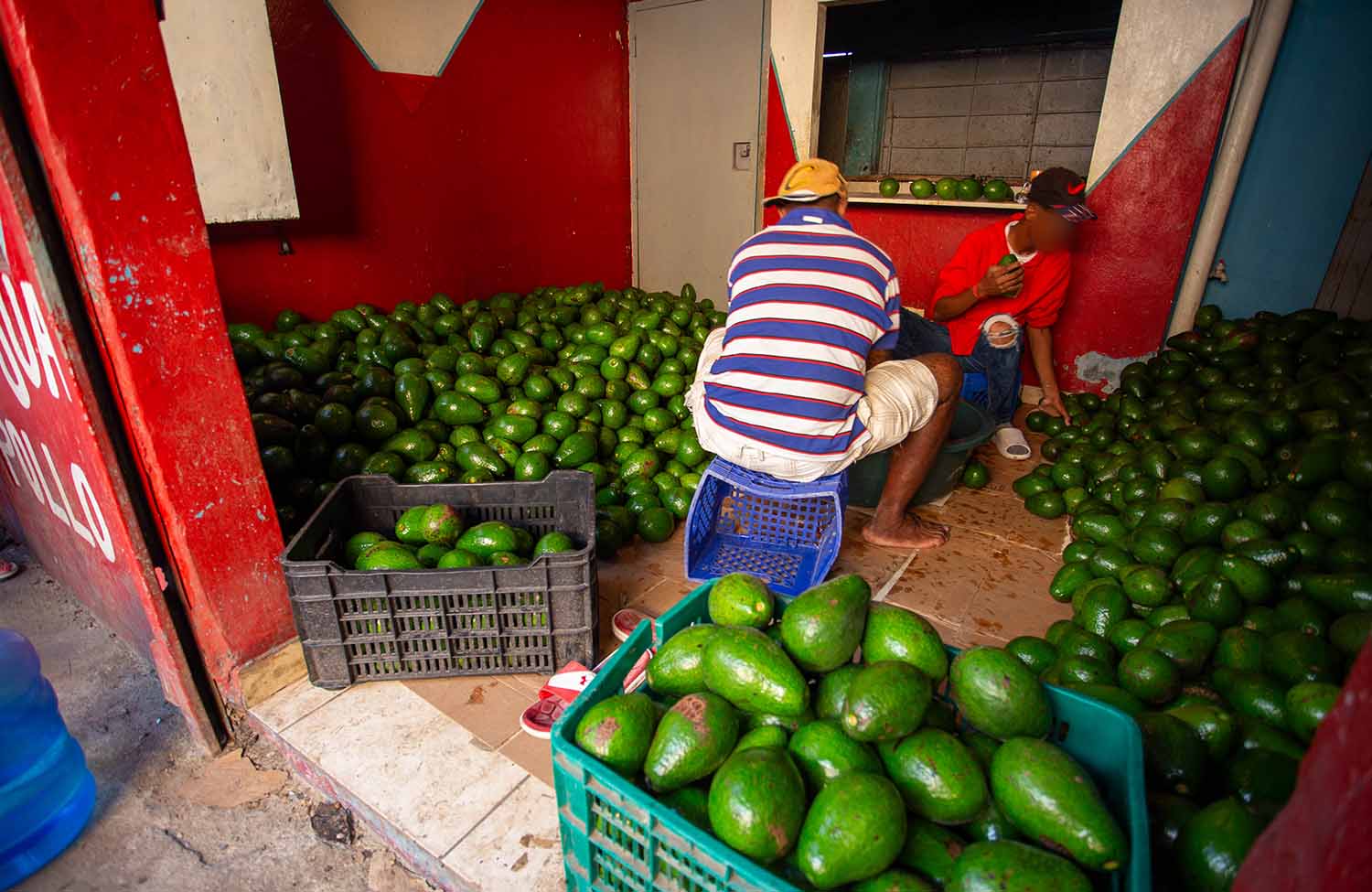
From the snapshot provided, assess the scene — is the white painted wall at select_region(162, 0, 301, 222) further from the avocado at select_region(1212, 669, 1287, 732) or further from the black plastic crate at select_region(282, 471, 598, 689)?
the avocado at select_region(1212, 669, 1287, 732)

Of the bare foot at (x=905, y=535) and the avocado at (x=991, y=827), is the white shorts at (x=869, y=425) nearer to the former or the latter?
the bare foot at (x=905, y=535)

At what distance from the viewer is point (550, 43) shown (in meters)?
6.14

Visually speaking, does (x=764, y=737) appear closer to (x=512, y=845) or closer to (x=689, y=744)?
(x=689, y=744)

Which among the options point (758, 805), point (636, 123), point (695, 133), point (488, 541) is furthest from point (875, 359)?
point (636, 123)

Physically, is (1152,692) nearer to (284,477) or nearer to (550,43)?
(284,477)

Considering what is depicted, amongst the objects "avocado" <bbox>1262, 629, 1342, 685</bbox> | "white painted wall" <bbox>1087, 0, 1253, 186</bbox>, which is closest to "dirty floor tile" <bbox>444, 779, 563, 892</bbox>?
"avocado" <bbox>1262, 629, 1342, 685</bbox>

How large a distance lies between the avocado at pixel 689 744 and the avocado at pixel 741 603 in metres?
0.25

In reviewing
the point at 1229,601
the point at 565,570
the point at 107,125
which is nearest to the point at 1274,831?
the point at 1229,601

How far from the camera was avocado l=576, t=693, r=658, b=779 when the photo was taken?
130 centimetres

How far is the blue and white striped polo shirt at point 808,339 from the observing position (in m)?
2.80

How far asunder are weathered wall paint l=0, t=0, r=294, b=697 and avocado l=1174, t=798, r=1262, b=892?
2.53 m

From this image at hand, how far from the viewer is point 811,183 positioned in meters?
2.98

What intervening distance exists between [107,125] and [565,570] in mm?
1688

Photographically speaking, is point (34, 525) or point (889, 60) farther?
point (889, 60)
